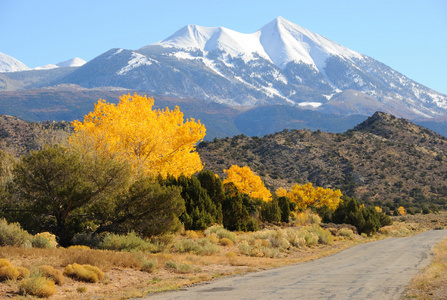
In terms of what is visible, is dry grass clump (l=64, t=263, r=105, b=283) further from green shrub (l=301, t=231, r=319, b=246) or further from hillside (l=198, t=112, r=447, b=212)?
hillside (l=198, t=112, r=447, b=212)

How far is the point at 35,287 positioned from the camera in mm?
11555

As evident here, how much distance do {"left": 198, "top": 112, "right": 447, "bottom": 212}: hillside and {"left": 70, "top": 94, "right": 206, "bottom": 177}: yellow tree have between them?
45.3 metres

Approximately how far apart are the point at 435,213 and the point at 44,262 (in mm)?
73818

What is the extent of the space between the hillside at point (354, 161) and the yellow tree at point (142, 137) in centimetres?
4531

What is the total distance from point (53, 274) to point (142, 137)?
1886cm

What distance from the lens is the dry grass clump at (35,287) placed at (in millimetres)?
11547

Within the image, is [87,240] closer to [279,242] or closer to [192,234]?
[192,234]

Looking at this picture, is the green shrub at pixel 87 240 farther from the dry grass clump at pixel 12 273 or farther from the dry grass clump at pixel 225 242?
the dry grass clump at pixel 225 242

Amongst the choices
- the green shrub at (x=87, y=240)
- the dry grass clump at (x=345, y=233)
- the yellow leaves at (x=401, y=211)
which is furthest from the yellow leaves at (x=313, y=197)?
the green shrub at (x=87, y=240)

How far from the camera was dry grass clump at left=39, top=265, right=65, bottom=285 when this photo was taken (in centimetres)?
1283

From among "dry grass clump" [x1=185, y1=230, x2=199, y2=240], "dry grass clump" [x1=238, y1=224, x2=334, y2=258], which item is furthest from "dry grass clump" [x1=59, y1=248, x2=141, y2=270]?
"dry grass clump" [x1=238, y1=224, x2=334, y2=258]

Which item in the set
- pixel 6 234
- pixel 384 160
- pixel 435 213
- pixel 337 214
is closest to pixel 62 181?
pixel 6 234

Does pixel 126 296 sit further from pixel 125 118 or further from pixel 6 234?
pixel 125 118

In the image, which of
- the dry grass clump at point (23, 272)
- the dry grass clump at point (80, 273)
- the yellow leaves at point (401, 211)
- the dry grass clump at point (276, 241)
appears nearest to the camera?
the dry grass clump at point (23, 272)
